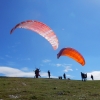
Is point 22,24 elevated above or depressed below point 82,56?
above

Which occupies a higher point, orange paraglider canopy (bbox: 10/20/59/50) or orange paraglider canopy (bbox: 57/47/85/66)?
orange paraglider canopy (bbox: 10/20/59/50)

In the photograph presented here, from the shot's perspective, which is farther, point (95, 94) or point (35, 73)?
point (35, 73)

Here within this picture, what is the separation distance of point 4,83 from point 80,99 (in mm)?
15424

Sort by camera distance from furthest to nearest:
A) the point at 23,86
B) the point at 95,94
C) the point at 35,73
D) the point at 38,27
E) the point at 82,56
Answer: the point at 35,73 → the point at 23,86 → the point at 95,94 → the point at 82,56 → the point at 38,27

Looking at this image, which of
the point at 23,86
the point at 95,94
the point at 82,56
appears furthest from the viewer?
the point at 23,86

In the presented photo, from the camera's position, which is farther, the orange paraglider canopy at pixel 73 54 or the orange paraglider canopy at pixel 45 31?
the orange paraglider canopy at pixel 73 54

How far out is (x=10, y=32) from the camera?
2072cm

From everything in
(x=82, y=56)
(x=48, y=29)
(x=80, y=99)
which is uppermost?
(x=48, y=29)

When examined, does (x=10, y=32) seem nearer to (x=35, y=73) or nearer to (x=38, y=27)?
(x=38, y=27)

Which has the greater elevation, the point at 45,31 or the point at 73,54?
the point at 45,31

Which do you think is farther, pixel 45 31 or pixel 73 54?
pixel 73 54

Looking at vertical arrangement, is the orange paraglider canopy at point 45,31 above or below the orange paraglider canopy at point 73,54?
above

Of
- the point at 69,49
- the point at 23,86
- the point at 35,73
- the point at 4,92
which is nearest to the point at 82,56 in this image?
the point at 69,49

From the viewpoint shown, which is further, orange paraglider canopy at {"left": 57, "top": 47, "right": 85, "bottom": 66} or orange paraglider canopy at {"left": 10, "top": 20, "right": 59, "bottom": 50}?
orange paraglider canopy at {"left": 57, "top": 47, "right": 85, "bottom": 66}
